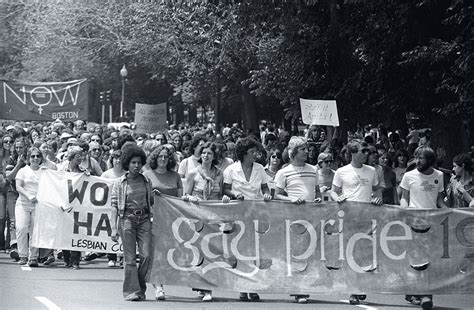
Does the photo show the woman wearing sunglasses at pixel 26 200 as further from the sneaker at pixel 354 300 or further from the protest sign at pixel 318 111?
the protest sign at pixel 318 111

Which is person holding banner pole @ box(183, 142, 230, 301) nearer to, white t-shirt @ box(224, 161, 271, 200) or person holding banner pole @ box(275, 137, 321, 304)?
white t-shirt @ box(224, 161, 271, 200)

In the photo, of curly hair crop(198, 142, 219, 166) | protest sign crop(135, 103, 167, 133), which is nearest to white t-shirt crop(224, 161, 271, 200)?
curly hair crop(198, 142, 219, 166)

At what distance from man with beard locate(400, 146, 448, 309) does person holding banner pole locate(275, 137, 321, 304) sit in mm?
972

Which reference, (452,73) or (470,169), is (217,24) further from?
(470,169)

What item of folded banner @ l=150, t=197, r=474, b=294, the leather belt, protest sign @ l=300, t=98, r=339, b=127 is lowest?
folded banner @ l=150, t=197, r=474, b=294

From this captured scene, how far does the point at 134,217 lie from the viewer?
1352 cm

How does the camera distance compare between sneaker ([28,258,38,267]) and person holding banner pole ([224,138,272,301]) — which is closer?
person holding banner pole ([224,138,272,301])

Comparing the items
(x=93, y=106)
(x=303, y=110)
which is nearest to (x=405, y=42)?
(x=303, y=110)

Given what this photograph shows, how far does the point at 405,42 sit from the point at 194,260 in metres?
10.9

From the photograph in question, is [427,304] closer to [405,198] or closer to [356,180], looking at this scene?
[405,198]

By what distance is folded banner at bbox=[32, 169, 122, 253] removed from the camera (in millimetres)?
17031

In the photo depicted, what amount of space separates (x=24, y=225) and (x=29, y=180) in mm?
597

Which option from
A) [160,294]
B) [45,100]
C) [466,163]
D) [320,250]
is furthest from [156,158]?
[45,100]

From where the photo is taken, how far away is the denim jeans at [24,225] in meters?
17.5
